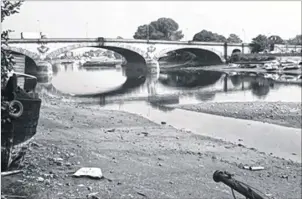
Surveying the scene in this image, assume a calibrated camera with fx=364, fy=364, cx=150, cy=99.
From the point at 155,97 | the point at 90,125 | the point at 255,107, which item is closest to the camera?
the point at 90,125

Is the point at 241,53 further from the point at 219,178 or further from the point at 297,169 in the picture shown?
the point at 219,178

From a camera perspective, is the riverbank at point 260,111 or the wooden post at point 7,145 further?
the riverbank at point 260,111

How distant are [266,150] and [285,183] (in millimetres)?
4409

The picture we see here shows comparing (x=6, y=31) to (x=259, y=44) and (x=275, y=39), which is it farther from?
(x=275, y=39)

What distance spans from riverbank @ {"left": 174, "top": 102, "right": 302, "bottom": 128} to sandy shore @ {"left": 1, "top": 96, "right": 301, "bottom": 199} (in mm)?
6880

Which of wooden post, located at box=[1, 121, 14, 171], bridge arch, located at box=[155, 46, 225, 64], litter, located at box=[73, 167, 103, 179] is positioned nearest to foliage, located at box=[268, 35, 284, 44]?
bridge arch, located at box=[155, 46, 225, 64]

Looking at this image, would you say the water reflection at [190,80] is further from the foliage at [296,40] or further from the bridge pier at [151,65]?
the foliage at [296,40]

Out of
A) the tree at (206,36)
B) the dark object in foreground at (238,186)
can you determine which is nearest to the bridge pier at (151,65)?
the tree at (206,36)

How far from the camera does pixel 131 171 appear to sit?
9.01 meters

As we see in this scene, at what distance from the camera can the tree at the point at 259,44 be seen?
3686 inches

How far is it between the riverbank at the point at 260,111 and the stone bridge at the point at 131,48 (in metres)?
34.8

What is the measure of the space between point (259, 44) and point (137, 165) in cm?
8982

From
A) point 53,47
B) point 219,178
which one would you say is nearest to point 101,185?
point 219,178

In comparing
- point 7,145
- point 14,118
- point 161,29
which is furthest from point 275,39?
point 7,145
